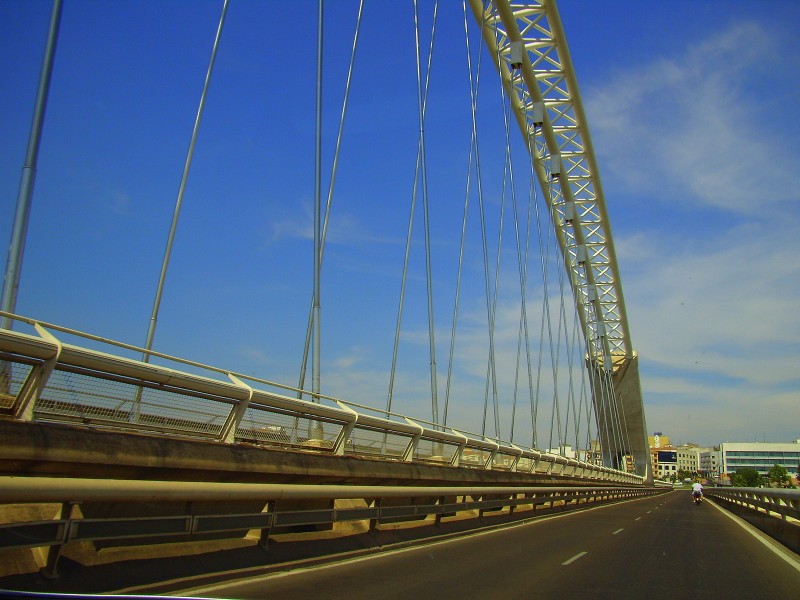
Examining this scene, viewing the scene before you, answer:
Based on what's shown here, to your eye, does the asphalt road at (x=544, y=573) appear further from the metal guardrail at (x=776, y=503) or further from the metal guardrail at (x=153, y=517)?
the metal guardrail at (x=776, y=503)

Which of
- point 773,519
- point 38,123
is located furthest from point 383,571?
point 773,519

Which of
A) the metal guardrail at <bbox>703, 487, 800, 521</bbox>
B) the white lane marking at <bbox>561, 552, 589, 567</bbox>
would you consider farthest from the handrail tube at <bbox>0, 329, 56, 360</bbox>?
the metal guardrail at <bbox>703, 487, 800, 521</bbox>

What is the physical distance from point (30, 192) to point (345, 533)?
6470 mm

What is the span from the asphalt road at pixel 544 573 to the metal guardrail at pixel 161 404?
1951 millimetres

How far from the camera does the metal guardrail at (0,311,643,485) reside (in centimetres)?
630

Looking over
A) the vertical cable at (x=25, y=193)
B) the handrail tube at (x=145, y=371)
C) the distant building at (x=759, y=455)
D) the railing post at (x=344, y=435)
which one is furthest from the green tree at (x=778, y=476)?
the vertical cable at (x=25, y=193)

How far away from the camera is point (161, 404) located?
802cm

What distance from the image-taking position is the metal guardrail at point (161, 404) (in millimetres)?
6297

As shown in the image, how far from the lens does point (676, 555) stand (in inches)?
481

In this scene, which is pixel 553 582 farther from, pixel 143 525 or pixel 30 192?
pixel 30 192

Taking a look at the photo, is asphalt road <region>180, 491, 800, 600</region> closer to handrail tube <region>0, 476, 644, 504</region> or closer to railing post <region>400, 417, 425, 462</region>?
handrail tube <region>0, 476, 644, 504</region>

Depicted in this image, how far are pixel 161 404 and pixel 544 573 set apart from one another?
531 cm

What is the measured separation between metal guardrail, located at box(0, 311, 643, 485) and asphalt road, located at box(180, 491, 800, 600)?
1951mm

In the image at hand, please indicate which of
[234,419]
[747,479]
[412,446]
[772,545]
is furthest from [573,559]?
[747,479]
